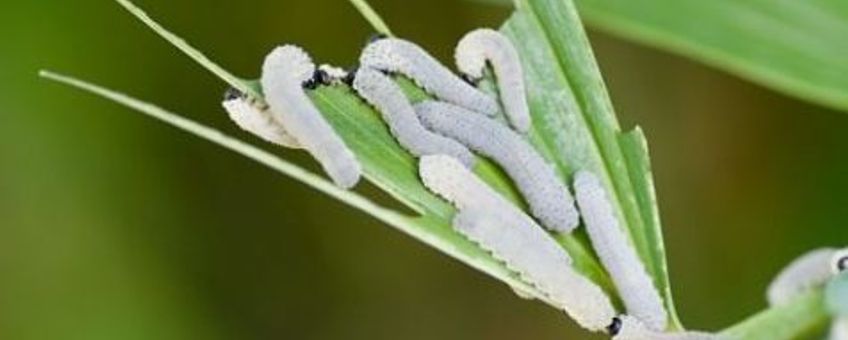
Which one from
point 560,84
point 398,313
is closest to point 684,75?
point 398,313

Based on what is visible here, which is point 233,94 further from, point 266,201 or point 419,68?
point 266,201

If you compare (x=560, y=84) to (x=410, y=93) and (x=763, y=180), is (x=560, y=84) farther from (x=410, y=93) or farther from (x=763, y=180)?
(x=763, y=180)

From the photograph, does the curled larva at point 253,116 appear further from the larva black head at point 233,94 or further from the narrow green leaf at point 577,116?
the narrow green leaf at point 577,116

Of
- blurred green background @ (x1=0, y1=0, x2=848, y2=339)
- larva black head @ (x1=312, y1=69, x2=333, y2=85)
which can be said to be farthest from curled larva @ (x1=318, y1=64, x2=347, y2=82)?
blurred green background @ (x1=0, y1=0, x2=848, y2=339)

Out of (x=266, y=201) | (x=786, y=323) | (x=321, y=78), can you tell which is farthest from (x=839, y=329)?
(x=266, y=201)

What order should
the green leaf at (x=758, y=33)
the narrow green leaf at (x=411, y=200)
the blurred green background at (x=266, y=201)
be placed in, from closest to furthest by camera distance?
the narrow green leaf at (x=411, y=200)
the green leaf at (x=758, y=33)
the blurred green background at (x=266, y=201)

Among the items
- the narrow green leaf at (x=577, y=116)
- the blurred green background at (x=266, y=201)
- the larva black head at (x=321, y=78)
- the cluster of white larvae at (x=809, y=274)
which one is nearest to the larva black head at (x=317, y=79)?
the larva black head at (x=321, y=78)

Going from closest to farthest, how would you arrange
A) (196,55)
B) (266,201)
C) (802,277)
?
(196,55), (802,277), (266,201)
